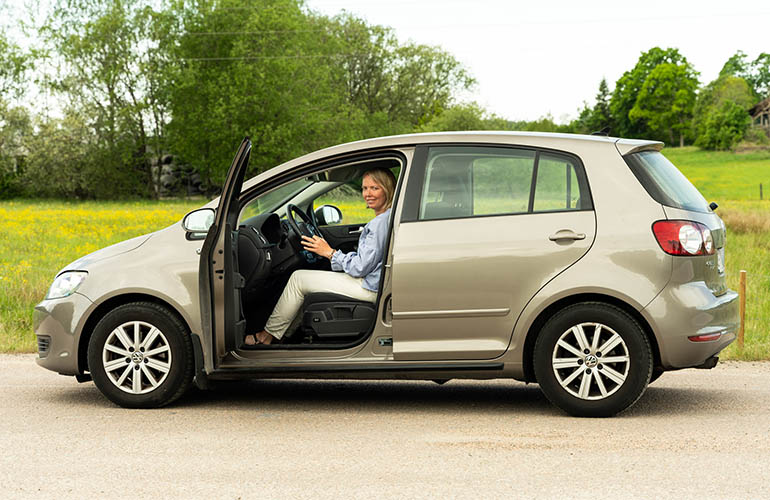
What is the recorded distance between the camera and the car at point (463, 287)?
597 centimetres

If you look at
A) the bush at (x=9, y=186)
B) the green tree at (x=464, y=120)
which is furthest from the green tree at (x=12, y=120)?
the green tree at (x=464, y=120)

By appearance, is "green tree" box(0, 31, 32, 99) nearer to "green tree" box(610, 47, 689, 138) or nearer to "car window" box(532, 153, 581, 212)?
"car window" box(532, 153, 581, 212)

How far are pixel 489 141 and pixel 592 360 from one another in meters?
1.52

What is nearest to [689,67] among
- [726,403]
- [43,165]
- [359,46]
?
[359,46]

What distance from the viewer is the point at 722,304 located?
6102 millimetres

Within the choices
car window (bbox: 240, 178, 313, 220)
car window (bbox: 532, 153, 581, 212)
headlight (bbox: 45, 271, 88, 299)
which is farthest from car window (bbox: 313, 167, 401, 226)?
headlight (bbox: 45, 271, 88, 299)

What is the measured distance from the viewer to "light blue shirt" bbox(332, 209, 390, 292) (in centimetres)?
645

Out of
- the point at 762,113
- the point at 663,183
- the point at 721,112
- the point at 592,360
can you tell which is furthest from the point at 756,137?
the point at 592,360

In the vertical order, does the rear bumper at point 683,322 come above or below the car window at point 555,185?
below

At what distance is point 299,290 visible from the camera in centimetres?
654

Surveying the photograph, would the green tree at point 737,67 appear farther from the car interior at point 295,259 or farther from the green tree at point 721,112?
the car interior at point 295,259

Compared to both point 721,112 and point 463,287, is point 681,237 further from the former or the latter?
point 721,112

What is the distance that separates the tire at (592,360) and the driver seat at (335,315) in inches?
46.2

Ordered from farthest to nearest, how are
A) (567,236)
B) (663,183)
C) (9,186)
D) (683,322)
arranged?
(9,186), (663,183), (567,236), (683,322)
